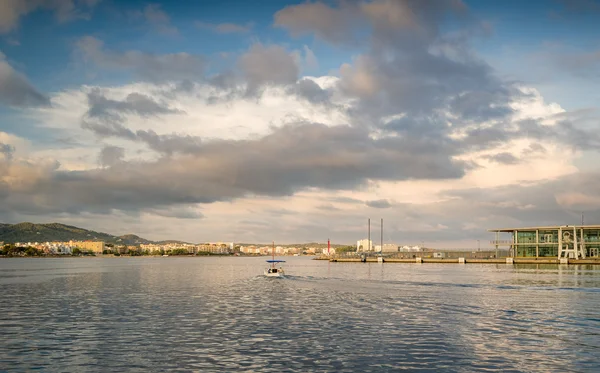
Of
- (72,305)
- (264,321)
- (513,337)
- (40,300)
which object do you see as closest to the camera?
(513,337)

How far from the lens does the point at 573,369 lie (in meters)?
30.6

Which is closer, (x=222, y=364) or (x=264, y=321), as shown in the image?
(x=222, y=364)

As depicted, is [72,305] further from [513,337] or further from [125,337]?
[513,337]

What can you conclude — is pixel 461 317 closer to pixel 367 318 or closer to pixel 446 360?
pixel 367 318

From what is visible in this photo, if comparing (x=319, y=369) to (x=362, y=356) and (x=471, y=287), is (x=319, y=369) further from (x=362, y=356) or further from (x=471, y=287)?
(x=471, y=287)

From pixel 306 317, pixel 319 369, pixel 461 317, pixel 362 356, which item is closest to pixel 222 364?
pixel 319 369

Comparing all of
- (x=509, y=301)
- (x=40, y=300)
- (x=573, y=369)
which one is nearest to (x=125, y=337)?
(x=573, y=369)

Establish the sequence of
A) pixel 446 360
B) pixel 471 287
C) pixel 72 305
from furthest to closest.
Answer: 1. pixel 471 287
2. pixel 72 305
3. pixel 446 360

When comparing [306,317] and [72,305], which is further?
[72,305]

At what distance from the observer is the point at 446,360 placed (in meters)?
32.8

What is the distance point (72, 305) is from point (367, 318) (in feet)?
123

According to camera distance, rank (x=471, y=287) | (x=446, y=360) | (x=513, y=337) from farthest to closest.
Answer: (x=471, y=287), (x=513, y=337), (x=446, y=360)

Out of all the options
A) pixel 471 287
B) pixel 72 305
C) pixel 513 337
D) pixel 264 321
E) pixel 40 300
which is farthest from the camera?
pixel 471 287

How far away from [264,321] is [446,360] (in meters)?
21.4
